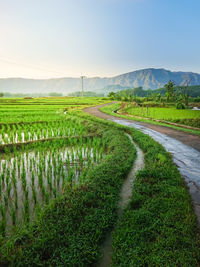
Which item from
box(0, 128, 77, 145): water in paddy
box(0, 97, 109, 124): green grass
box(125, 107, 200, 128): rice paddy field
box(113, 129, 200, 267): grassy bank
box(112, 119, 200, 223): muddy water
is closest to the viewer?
box(113, 129, 200, 267): grassy bank

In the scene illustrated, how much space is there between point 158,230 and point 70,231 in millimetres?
1462

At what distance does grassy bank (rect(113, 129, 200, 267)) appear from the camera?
2.40 m

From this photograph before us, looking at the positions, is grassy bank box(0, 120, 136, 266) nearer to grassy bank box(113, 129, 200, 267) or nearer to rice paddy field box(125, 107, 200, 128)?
grassy bank box(113, 129, 200, 267)

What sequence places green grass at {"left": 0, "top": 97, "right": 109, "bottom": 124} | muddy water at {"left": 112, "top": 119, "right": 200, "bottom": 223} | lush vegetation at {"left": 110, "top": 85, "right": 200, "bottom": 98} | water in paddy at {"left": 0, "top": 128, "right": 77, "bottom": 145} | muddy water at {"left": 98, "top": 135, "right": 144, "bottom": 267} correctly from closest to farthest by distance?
muddy water at {"left": 98, "top": 135, "right": 144, "bottom": 267} < muddy water at {"left": 112, "top": 119, "right": 200, "bottom": 223} < water in paddy at {"left": 0, "top": 128, "right": 77, "bottom": 145} < green grass at {"left": 0, "top": 97, "right": 109, "bottom": 124} < lush vegetation at {"left": 110, "top": 85, "right": 200, "bottom": 98}

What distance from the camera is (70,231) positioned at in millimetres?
2902

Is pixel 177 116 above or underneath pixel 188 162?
above

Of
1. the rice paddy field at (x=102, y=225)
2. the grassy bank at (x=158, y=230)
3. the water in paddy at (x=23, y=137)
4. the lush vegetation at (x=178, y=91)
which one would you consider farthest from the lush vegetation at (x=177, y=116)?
the grassy bank at (x=158, y=230)

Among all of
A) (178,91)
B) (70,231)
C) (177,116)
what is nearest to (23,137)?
(70,231)

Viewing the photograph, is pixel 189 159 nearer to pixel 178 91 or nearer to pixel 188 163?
pixel 188 163

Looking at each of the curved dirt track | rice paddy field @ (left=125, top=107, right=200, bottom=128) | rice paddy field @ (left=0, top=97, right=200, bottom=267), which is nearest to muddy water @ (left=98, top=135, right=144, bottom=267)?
rice paddy field @ (left=0, top=97, right=200, bottom=267)

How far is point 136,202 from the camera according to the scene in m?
3.81

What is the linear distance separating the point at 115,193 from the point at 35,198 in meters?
1.91

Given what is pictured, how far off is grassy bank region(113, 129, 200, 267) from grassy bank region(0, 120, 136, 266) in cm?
36

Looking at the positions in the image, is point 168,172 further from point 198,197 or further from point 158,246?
point 158,246
